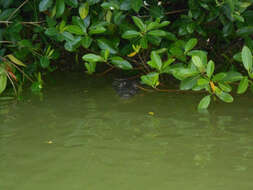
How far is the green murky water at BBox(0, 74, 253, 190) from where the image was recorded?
1956 millimetres

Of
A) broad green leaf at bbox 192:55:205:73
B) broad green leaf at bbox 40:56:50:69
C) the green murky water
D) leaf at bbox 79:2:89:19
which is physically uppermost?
leaf at bbox 79:2:89:19

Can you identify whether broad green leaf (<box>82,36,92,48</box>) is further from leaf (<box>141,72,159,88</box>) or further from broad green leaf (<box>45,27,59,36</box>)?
leaf (<box>141,72,159,88</box>)

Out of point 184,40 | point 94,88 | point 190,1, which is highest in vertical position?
point 190,1

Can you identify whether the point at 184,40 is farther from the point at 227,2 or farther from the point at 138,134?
the point at 138,134

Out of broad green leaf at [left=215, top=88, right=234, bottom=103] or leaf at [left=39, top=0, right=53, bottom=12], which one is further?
leaf at [left=39, top=0, right=53, bottom=12]

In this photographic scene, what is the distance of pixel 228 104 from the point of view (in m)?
2.99

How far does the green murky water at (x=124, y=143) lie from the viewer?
1956mm

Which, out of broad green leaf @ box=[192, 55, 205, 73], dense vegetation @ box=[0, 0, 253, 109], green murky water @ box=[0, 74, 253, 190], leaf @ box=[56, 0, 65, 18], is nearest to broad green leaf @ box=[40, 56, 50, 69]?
dense vegetation @ box=[0, 0, 253, 109]

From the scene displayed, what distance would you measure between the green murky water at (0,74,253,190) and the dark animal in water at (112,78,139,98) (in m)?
0.07

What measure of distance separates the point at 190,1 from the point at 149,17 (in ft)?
1.06

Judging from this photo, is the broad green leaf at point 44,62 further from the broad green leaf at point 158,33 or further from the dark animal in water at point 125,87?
the broad green leaf at point 158,33

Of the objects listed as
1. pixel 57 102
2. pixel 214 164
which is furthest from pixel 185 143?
pixel 57 102

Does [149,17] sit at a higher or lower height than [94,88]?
higher

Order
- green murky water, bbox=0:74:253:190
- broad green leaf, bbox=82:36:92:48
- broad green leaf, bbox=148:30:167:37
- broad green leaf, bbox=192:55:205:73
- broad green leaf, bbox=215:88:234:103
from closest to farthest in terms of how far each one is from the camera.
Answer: green murky water, bbox=0:74:253:190 < broad green leaf, bbox=192:55:205:73 < broad green leaf, bbox=215:88:234:103 < broad green leaf, bbox=148:30:167:37 < broad green leaf, bbox=82:36:92:48
